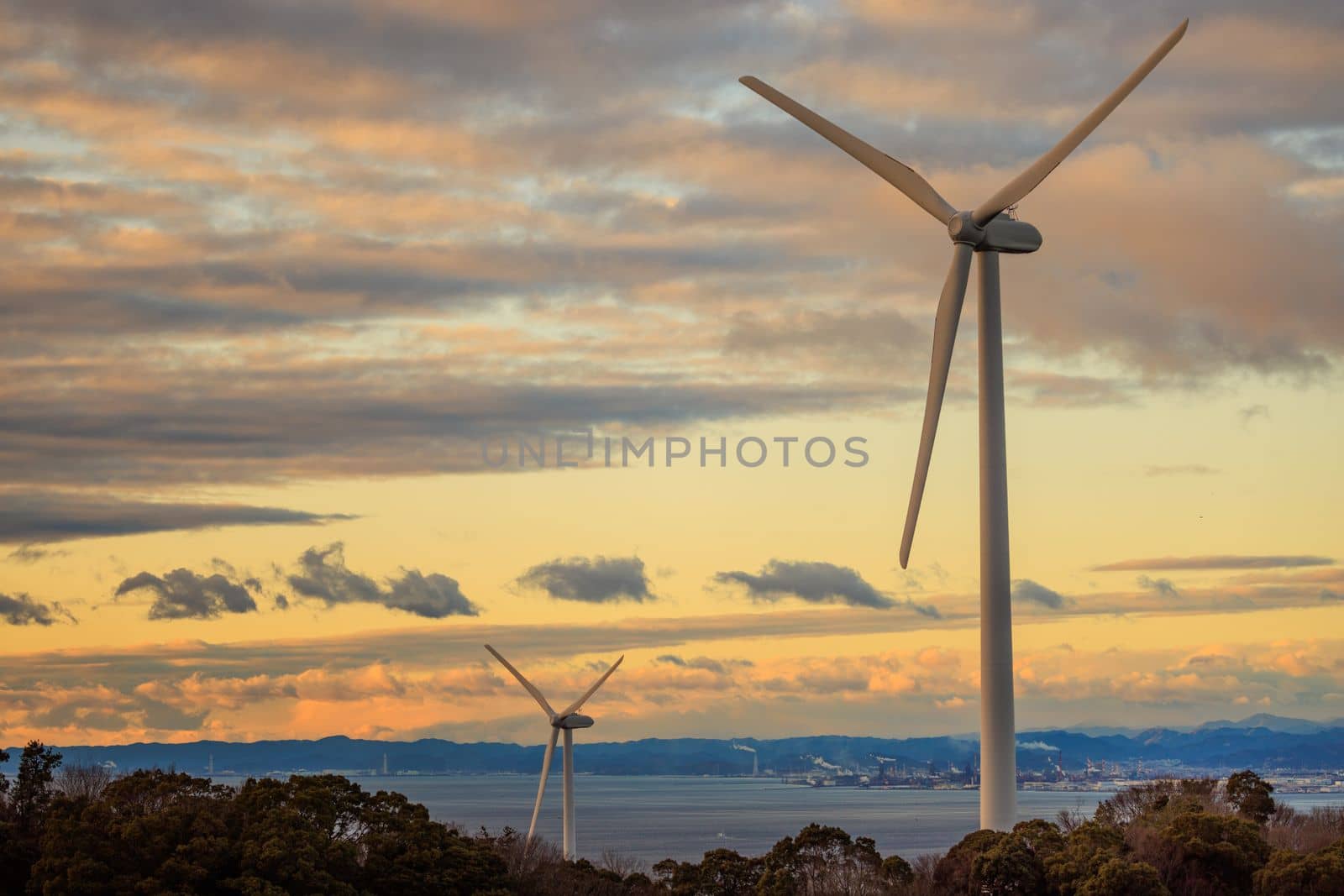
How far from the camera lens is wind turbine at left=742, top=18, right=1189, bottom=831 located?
164 ft

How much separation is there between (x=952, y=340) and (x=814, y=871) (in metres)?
25.3

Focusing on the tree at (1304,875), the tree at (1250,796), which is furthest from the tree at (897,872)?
the tree at (1250,796)

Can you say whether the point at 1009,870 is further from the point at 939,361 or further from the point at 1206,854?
the point at 939,361

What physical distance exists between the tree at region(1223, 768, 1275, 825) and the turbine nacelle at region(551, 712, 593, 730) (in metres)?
50.5

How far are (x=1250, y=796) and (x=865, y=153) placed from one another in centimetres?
4046

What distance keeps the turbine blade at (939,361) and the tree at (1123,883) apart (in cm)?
1421

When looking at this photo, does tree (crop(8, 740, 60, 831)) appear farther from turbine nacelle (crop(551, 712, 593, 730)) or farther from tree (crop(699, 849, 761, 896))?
turbine nacelle (crop(551, 712, 593, 730))

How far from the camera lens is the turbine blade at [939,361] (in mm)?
50406

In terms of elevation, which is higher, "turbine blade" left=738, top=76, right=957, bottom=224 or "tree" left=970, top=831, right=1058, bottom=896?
"turbine blade" left=738, top=76, right=957, bottom=224

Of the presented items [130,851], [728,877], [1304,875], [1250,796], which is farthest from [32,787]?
[1250,796]

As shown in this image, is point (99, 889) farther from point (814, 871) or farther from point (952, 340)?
point (952, 340)

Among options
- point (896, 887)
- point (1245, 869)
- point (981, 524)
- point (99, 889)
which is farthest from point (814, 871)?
point (99, 889)

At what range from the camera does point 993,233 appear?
2051 inches

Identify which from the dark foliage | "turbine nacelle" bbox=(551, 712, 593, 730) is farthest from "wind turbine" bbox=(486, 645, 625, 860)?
the dark foliage
